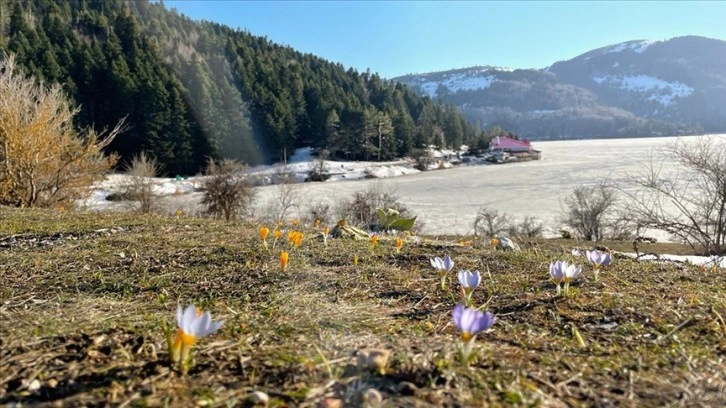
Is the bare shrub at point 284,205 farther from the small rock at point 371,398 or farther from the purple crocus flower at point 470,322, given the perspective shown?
the small rock at point 371,398

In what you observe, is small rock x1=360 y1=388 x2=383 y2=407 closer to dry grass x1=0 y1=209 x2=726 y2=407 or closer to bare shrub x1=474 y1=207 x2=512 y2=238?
dry grass x1=0 y1=209 x2=726 y2=407

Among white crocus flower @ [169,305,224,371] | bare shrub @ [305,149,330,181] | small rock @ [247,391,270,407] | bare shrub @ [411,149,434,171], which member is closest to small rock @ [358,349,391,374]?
small rock @ [247,391,270,407]

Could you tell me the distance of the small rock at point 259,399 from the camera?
0.94 m

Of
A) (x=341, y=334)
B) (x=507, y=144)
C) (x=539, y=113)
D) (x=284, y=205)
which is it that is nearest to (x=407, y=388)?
(x=341, y=334)

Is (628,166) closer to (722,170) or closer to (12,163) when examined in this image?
(722,170)

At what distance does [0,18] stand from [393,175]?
161 ft

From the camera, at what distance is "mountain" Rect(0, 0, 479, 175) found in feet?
162

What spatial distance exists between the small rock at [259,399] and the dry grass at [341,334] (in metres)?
0.02

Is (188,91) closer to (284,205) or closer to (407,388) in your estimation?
(284,205)

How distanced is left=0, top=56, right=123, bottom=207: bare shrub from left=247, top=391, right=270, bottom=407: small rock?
1056cm

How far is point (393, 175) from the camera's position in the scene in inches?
2169

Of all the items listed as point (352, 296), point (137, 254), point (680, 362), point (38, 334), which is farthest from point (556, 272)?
point (137, 254)

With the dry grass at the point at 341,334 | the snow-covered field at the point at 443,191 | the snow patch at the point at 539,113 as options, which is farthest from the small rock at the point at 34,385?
the snow patch at the point at 539,113

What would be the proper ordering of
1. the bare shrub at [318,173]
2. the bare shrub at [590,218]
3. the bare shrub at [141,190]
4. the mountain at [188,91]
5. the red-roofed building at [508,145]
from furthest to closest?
the red-roofed building at [508,145], the mountain at [188,91], the bare shrub at [318,173], the bare shrub at [141,190], the bare shrub at [590,218]
